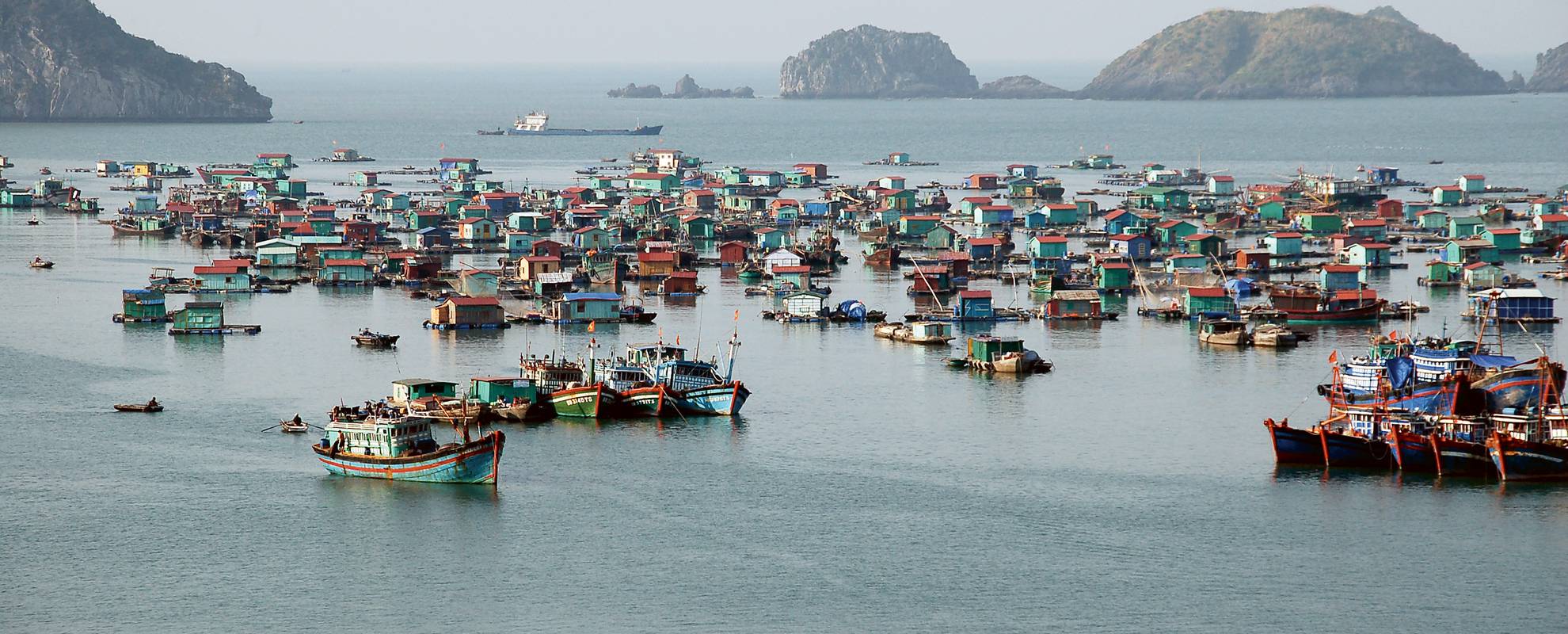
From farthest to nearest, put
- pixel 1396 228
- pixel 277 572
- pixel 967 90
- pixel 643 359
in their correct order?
pixel 967 90 < pixel 1396 228 < pixel 643 359 < pixel 277 572

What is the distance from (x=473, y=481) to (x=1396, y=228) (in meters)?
38.6

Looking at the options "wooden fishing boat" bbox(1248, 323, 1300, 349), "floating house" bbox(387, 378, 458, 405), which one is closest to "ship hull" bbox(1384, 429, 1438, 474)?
"wooden fishing boat" bbox(1248, 323, 1300, 349)

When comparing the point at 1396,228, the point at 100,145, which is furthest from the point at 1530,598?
the point at 100,145

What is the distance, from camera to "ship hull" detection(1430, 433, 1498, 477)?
25.7m

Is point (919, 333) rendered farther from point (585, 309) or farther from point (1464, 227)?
point (1464, 227)

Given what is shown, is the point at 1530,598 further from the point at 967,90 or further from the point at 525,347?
the point at 967,90

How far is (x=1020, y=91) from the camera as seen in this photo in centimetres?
19175

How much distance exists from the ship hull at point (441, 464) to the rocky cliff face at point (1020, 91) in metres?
166

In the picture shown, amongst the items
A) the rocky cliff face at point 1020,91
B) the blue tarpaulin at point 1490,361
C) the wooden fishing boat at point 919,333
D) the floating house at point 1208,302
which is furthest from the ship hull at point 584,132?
the blue tarpaulin at point 1490,361

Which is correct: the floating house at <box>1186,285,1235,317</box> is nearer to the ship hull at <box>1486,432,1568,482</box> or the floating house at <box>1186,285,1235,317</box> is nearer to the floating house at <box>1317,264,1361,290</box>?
the floating house at <box>1317,264,1361,290</box>

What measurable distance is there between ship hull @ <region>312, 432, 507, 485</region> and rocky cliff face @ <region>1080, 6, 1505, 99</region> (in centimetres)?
14891

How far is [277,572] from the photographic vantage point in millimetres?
21969

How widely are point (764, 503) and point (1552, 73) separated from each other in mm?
176537

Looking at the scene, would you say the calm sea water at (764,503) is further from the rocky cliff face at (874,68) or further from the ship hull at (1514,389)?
the rocky cliff face at (874,68)
